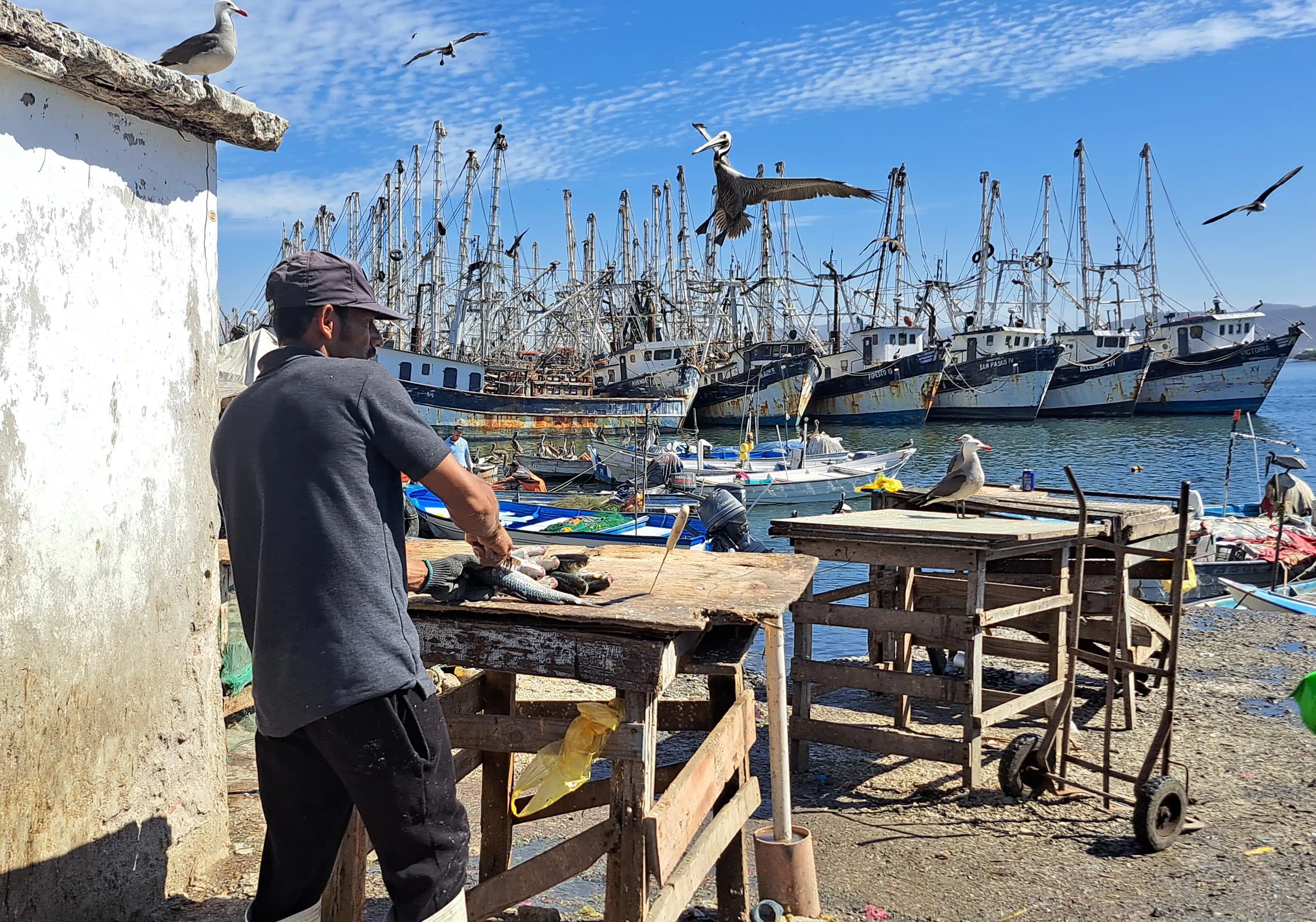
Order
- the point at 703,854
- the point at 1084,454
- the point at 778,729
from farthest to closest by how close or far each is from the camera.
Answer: the point at 1084,454 → the point at 778,729 → the point at 703,854

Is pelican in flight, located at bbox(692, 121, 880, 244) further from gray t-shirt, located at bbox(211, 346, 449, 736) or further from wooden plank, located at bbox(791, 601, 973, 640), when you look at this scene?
gray t-shirt, located at bbox(211, 346, 449, 736)

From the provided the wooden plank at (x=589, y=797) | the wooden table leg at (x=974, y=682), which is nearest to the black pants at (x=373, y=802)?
the wooden plank at (x=589, y=797)

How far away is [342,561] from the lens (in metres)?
2.36

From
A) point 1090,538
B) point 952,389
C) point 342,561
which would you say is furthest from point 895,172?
point 342,561

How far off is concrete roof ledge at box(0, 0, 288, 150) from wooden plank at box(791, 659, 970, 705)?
4002 mm

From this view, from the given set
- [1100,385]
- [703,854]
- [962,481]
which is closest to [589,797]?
[703,854]

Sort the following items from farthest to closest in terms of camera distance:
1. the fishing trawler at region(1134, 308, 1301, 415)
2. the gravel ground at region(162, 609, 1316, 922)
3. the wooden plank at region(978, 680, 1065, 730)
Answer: the fishing trawler at region(1134, 308, 1301, 415)
the wooden plank at region(978, 680, 1065, 730)
the gravel ground at region(162, 609, 1316, 922)

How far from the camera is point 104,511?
3.48 meters

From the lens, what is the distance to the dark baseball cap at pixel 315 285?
2.59m

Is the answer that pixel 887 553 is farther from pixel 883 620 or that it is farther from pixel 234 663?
pixel 234 663

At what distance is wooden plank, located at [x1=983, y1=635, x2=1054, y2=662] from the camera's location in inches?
270

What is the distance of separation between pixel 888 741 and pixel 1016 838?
0.84 m

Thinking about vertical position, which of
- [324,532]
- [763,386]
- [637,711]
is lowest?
[637,711]

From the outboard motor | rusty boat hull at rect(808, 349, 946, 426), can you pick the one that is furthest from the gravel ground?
rusty boat hull at rect(808, 349, 946, 426)
